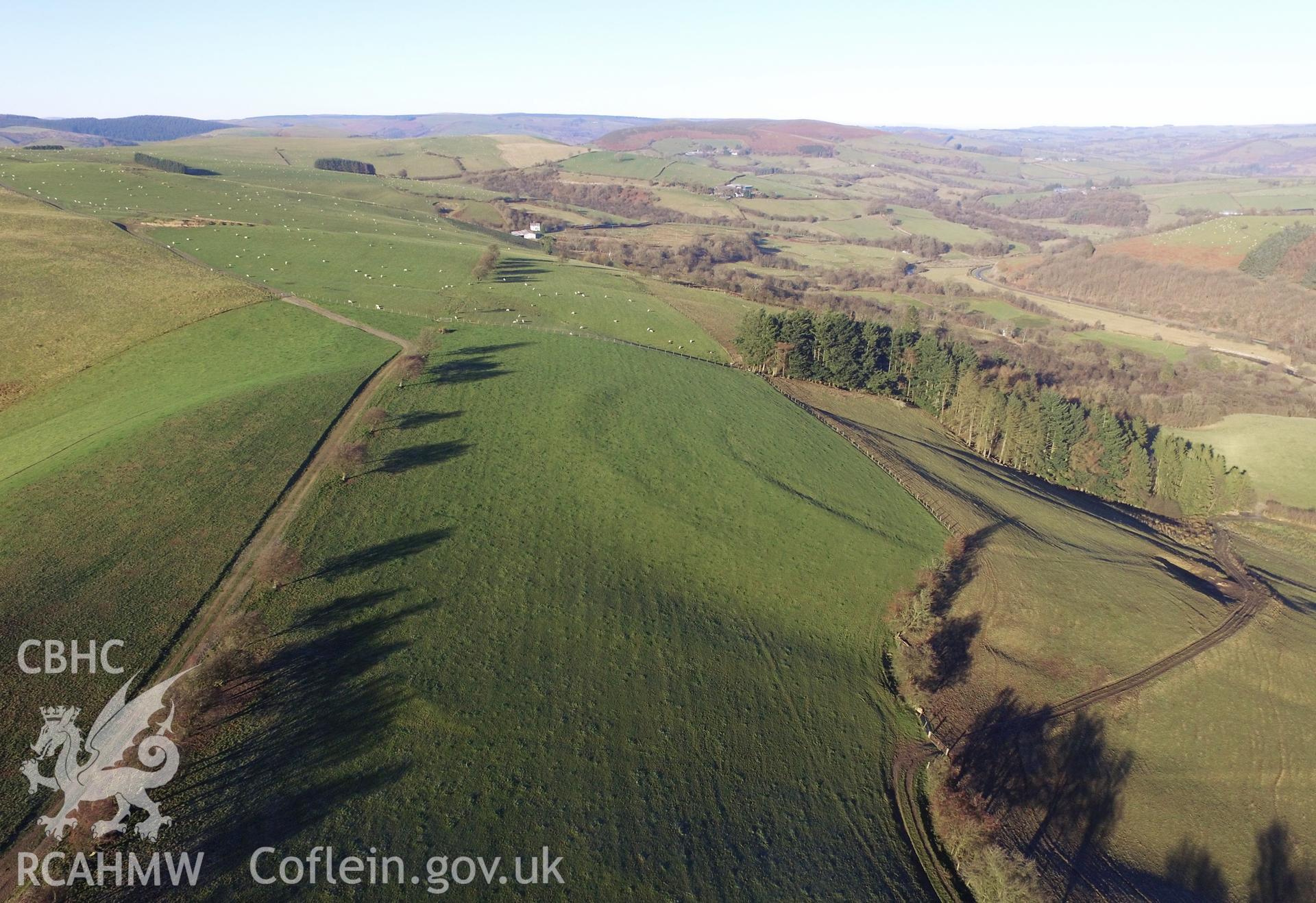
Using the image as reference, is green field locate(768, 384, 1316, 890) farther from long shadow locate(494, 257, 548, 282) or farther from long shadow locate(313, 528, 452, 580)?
long shadow locate(494, 257, 548, 282)

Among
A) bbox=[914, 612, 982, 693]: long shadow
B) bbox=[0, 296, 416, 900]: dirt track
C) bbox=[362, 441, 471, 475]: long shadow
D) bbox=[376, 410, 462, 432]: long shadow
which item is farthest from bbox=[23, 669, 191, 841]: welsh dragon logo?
bbox=[914, 612, 982, 693]: long shadow

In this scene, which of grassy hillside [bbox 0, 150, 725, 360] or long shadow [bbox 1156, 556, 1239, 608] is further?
grassy hillside [bbox 0, 150, 725, 360]

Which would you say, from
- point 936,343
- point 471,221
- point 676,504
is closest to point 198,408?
point 676,504

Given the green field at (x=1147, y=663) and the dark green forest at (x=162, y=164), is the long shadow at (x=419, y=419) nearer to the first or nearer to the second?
the green field at (x=1147, y=663)

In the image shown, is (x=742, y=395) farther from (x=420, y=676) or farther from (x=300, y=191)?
(x=300, y=191)

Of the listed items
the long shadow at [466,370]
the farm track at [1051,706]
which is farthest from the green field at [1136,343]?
the long shadow at [466,370]

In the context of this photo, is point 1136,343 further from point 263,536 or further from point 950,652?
point 263,536
